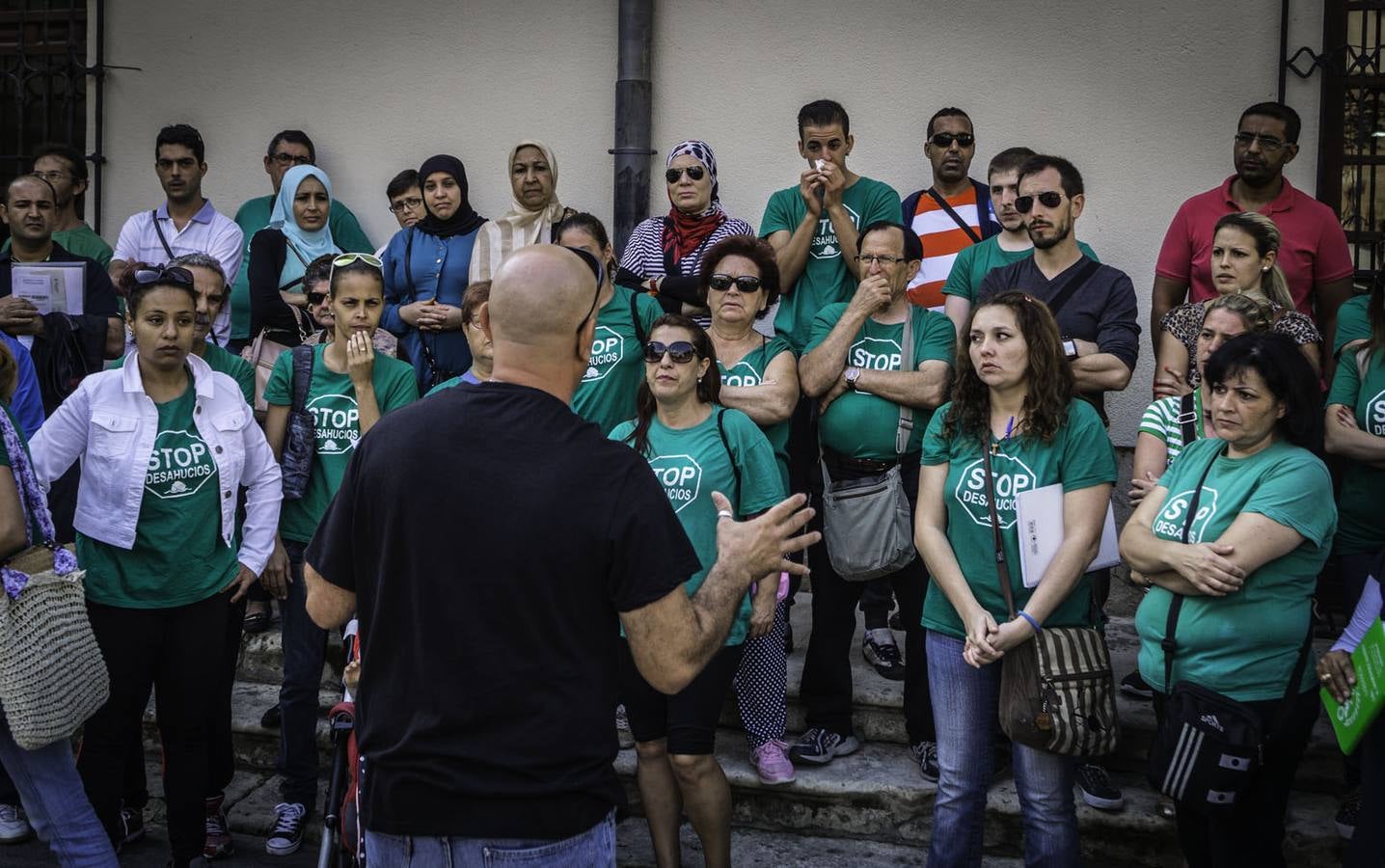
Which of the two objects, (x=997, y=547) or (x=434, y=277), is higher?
(x=434, y=277)

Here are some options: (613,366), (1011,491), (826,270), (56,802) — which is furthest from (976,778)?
(56,802)

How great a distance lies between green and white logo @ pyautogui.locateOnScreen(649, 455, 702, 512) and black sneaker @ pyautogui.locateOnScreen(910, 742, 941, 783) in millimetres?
1479

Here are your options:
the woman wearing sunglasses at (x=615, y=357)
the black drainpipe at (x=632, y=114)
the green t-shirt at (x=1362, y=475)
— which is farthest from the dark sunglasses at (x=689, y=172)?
the green t-shirt at (x=1362, y=475)

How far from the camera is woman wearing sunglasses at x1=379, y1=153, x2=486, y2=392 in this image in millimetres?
5938

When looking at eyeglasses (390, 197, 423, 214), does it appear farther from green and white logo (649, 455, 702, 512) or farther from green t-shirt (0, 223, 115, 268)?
green and white logo (649, 455, 702, 512)

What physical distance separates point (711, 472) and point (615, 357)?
107 centimetres

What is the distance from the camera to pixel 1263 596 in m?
3.65

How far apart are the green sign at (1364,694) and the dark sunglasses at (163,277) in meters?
3.91

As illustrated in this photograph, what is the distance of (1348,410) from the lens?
4.65m

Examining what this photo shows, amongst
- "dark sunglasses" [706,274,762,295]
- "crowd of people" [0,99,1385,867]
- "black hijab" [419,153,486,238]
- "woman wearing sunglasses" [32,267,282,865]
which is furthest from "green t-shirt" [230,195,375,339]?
Result: "dark sunglasses" [706,274,762,295]

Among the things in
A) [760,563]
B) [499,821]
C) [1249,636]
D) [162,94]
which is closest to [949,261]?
[1249,636]

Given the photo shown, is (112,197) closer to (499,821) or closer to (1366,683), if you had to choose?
(499,821)

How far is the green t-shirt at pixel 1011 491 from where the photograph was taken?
3986 mm

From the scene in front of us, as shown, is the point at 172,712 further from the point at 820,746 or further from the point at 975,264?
the point at 975,264
